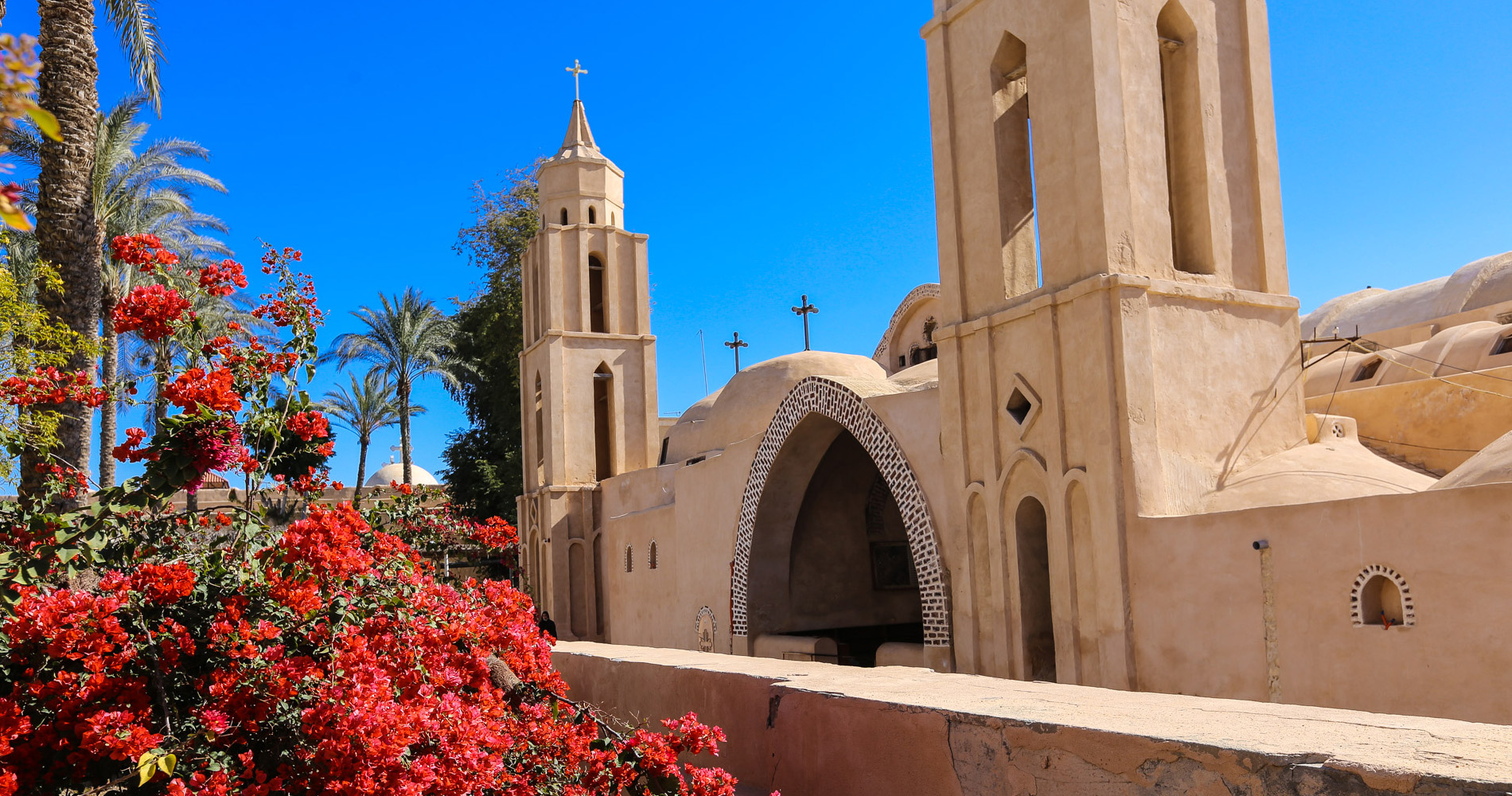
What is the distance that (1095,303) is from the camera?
8586 mm

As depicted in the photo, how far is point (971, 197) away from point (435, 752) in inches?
335

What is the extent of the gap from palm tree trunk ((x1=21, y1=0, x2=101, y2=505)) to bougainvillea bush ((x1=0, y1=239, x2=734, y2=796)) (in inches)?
225

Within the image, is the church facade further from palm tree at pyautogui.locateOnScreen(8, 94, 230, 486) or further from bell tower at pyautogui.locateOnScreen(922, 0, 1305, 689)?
palm tree at pyautogui.locateOnScreen(8, 94, 230, 486)

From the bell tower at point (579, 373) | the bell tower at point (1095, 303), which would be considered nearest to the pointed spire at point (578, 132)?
the bell tower at point (579, 373)

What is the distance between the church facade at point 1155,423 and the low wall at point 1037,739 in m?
4.00

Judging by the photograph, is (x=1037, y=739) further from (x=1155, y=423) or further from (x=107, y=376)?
(x=107, y=376)

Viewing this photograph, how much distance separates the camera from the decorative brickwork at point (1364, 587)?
6449mm

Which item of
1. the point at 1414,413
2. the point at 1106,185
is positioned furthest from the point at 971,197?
the point at 1414,413

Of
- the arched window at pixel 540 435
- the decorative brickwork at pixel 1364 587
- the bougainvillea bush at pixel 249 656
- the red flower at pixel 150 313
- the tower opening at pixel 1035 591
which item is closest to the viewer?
the bougainvillea bush at pixel 249 656

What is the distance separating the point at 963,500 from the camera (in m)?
9.97

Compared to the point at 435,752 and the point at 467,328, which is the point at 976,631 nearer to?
the point at 435,752

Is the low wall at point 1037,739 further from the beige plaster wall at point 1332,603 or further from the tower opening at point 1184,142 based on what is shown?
the tower opening at point 1184,142

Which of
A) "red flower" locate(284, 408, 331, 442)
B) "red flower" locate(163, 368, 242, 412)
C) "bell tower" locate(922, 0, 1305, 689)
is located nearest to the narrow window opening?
"bell tower" locate(922, 0, 1305, 689)

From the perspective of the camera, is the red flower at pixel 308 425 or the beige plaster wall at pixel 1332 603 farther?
the beige plaster wall at pixel 1332 603
